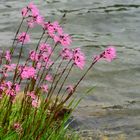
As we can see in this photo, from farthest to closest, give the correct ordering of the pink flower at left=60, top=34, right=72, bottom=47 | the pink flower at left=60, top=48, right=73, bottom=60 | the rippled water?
the rippled water → the pink flower at left=60, top=48, right=73, bottom=60 → the pink flower at left=60, top=34, right=72, bottom=47

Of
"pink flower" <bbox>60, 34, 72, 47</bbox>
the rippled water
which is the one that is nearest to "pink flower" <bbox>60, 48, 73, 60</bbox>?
"pink flower" <bbox>60, 34, 72, 47</bbox>

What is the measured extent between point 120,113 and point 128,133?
3.01ft

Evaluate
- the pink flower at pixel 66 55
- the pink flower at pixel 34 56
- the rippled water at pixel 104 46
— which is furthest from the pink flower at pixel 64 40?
the rippled water at pixel 104 46

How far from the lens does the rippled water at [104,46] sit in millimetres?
7844

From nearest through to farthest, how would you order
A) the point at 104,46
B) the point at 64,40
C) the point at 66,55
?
the point at 64,40 → the point at 66,55 → the point at 104,46

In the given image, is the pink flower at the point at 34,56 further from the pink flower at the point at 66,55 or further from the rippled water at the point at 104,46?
the rippled water at the point at 104,46

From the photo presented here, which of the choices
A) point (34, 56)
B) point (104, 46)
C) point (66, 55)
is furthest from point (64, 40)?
point (104, 46)

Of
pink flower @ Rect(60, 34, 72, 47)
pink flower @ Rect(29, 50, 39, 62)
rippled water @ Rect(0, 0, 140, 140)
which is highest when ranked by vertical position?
pink flower @ Rect(60, 34, 72, 47)

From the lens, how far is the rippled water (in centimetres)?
784

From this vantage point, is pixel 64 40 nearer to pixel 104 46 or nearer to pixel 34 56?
pixel 34 56

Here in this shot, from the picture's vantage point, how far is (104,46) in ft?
39.2

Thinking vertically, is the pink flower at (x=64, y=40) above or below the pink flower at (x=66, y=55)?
above

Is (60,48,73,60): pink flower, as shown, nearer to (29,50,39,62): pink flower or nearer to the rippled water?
(29,50,39,62): pink flower

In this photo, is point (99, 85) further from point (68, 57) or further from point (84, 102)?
point (68, 57)
